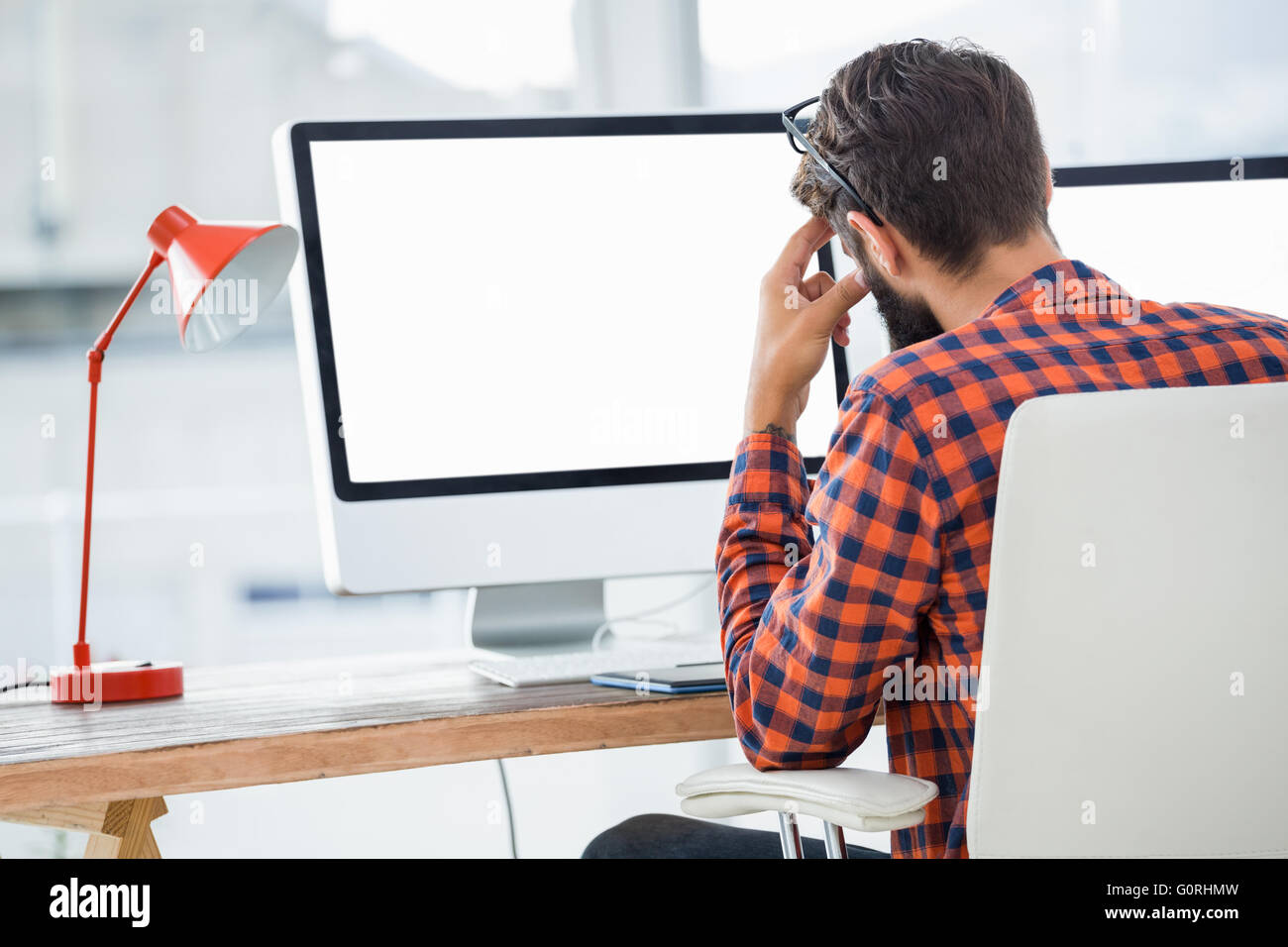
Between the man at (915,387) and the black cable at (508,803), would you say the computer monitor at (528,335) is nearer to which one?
the man at (915,387)

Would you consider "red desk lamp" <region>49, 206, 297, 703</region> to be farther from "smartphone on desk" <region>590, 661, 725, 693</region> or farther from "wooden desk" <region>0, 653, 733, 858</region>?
"smartphone on desk" <region>590, 661, 725, 693</region>

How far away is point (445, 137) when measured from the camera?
1.28 meters

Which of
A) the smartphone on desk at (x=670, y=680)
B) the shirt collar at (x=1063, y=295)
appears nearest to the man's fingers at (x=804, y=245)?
the shirt collar at (x=1063, y=295)

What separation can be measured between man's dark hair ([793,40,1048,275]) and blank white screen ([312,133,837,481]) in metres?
0.41

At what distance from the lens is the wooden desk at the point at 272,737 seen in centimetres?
86

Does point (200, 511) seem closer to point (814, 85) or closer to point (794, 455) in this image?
point (814, 85)

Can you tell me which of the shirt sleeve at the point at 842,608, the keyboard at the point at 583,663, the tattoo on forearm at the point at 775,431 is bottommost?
the keyboard at the point at 583,663

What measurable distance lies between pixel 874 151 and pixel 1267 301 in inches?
31.6

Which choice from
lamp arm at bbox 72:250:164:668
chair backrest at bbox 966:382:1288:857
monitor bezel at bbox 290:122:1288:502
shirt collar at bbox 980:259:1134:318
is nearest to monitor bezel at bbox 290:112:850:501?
monitor bezel at bbox 290:122:1288:502

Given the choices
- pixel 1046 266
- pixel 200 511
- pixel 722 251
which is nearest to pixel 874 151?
pixel 1046 266

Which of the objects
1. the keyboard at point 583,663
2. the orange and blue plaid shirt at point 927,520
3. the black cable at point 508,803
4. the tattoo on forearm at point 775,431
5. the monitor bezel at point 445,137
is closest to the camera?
the orange and blue plaid shirt at point 927,520

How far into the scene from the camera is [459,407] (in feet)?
4.13

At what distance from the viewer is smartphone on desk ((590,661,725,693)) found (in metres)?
1.02

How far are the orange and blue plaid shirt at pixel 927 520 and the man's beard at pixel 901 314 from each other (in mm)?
93
